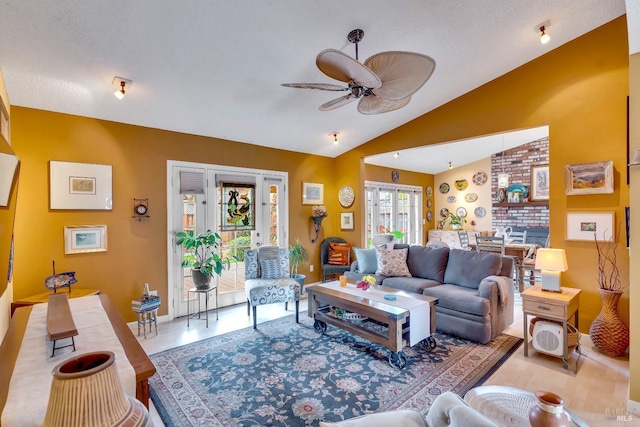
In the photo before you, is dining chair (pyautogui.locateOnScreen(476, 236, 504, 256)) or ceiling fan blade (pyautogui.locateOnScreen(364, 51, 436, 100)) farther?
dining chair (pyautogui.locateOnScreen(476, 236, 504, 256))

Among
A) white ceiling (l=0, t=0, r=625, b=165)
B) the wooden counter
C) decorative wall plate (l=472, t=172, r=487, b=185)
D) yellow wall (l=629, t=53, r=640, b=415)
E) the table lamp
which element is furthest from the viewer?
decorative wall plate (l=472, t=172, r=487, b=185)

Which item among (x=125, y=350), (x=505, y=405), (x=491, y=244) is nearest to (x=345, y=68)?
(x=125, y=350)

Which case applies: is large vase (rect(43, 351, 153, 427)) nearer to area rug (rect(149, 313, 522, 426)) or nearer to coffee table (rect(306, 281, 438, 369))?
area rug (rect(149, 313, 522, 426))

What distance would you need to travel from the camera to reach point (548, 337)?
282 cm

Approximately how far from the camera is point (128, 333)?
5.30ft

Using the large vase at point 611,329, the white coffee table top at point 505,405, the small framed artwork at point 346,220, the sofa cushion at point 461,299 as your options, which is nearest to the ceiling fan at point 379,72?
the white coffee table top at point 505,405

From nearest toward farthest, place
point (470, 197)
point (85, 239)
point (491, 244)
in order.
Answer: point (85, 239) → point (491, 244) → point (470, 197)

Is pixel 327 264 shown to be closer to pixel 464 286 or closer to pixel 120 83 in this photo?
pixel 464 286

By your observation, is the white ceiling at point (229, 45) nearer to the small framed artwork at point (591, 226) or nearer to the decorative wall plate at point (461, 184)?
the small framed artwork at point (591, 226)

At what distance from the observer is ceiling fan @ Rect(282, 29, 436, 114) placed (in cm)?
196

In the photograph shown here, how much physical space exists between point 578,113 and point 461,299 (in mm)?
2445

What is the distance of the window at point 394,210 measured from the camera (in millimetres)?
7090

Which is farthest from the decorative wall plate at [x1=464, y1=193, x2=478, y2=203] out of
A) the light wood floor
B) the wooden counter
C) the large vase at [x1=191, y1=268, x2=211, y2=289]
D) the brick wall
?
the wooden counter

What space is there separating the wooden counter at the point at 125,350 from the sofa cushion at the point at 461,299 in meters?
3.08
